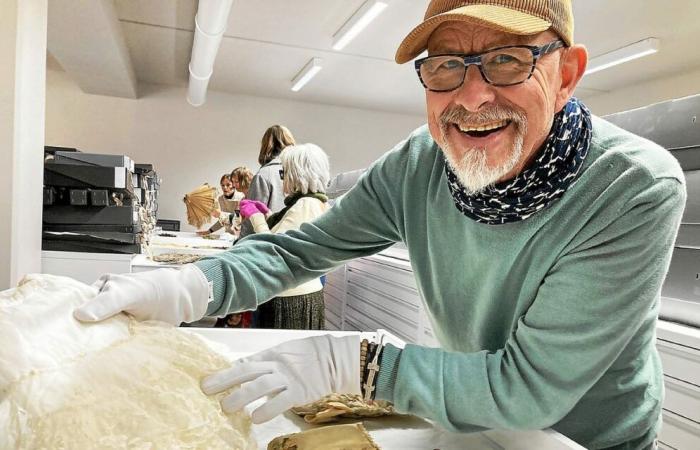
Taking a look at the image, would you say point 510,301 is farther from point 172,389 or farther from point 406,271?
point 406,271

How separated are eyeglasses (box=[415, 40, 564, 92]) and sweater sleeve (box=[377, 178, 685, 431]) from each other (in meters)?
0.31

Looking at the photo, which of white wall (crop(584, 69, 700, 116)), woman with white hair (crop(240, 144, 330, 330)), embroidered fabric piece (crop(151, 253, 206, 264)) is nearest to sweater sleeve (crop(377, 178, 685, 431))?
woman with white hair (crop(240, 144, 330, 330))

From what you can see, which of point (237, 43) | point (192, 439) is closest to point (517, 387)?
point (192, 439)

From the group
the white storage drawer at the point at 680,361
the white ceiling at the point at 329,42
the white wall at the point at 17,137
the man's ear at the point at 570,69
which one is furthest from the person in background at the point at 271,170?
the man's ear at the point at 570,69

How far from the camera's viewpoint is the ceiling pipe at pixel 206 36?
4.88m

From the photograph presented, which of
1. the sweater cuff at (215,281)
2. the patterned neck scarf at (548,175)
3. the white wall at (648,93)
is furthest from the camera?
the white wall at (648,93)

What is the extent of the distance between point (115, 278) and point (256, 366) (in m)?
0.39

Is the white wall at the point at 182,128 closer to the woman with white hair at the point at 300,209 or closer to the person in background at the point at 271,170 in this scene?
the person in background at the point at 271,170

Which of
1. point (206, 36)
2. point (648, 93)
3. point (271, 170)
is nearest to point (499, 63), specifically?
point (271, 170)

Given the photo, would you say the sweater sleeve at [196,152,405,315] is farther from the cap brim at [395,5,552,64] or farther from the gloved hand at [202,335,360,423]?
the cap brim at [395,5,552,64]

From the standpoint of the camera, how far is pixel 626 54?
21.4ft

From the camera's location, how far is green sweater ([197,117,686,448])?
91 centimetres

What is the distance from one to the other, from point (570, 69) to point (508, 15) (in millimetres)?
209

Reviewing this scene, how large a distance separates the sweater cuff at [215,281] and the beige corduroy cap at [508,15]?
2.28 ft
